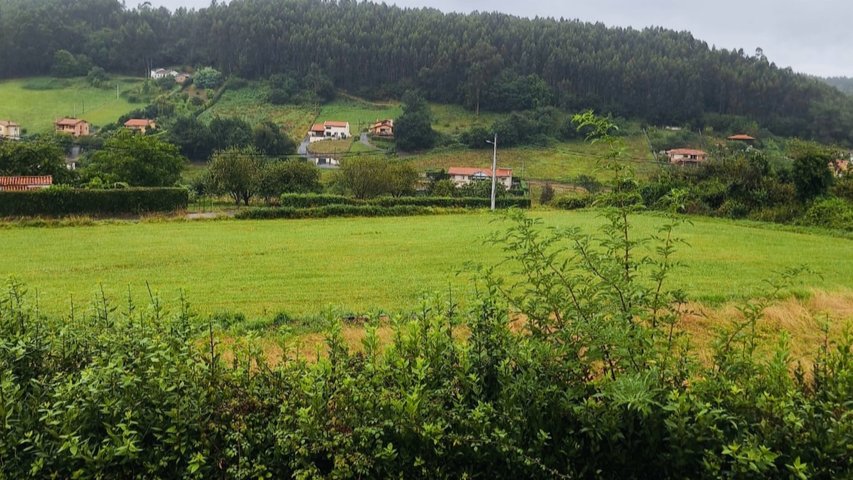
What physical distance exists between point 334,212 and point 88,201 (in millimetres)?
15018

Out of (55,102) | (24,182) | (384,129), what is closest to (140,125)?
(55,102)

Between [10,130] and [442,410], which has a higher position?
[10,130]

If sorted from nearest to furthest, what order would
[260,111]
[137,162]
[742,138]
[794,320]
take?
[794,320]
[137,162]
[742,138]
[260,111]

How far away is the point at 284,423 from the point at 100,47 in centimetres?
14633

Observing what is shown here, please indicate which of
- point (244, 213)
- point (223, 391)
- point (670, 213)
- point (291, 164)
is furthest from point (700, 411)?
point (291, 164)

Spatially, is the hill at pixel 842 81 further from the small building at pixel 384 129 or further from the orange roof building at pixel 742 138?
the small building at pixel 384 129

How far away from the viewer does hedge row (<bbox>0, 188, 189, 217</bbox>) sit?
31494mm

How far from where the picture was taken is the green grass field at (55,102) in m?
89.8

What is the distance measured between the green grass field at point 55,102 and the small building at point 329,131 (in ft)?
117

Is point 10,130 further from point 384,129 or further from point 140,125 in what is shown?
point 384,129

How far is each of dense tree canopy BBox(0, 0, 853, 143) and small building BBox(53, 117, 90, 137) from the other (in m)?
41.6

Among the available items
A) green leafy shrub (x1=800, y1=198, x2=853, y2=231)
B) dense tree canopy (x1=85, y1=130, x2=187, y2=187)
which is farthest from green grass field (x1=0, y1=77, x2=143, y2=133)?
green leafy shrub (x1=800, y1=198, x2=853, y2=231)

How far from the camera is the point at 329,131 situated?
85750 mm

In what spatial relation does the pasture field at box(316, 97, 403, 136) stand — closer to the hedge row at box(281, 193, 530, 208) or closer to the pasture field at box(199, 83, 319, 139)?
the pasture field at box(199, 83, 319, 139)
